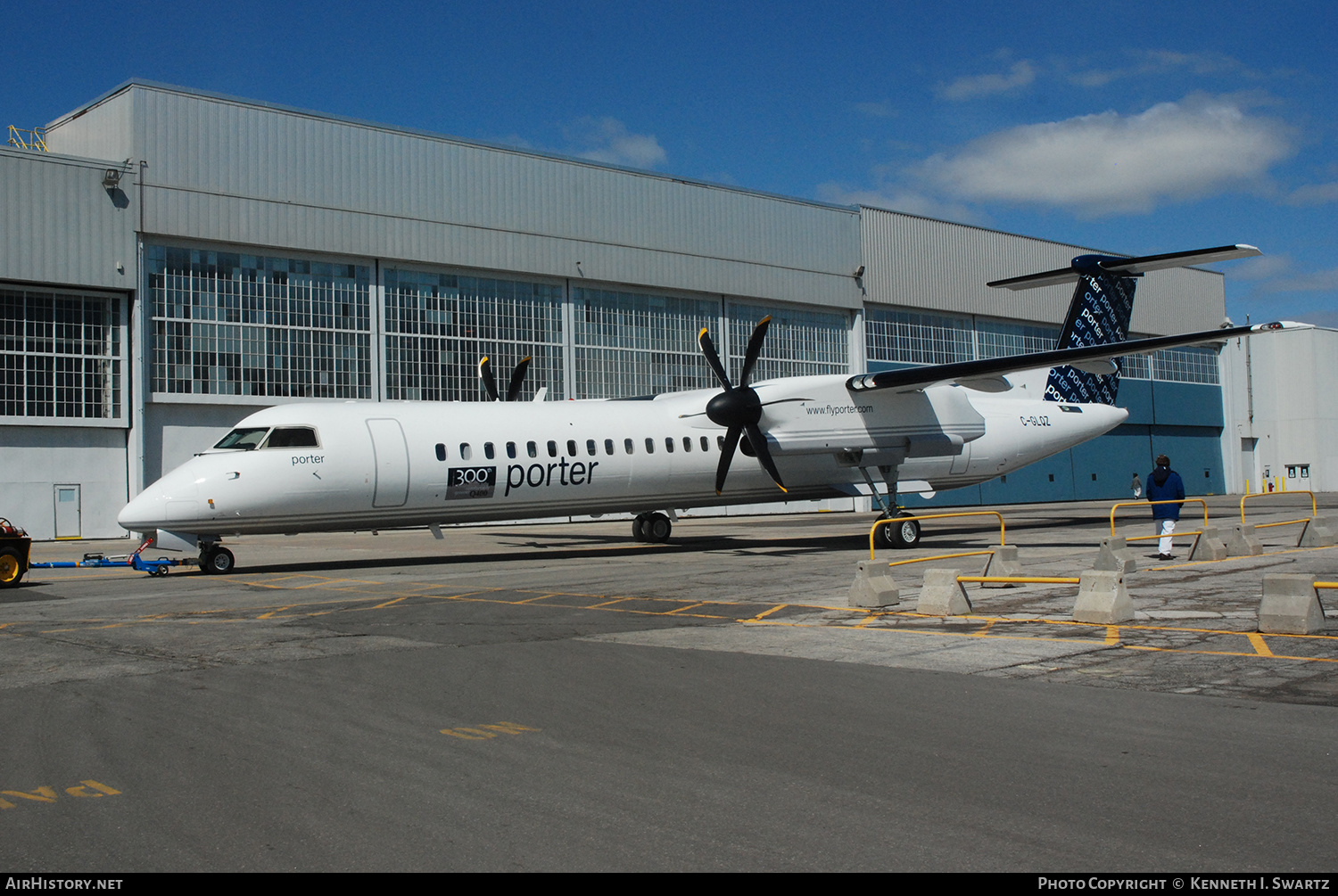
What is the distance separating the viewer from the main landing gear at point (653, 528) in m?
28.1

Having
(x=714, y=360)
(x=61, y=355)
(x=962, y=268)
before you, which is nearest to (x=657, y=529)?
(x=714, y=360)

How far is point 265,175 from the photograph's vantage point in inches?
1415

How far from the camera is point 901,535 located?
25516mm

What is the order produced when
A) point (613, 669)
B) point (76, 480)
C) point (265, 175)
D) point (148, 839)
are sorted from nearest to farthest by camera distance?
point (148, 839)
point (613, 669)
point (76, 480)
point (265, 175)

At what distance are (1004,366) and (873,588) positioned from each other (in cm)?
1180

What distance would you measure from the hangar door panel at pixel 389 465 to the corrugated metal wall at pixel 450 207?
1759cm

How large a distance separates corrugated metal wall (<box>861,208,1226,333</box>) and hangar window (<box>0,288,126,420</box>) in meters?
33.1

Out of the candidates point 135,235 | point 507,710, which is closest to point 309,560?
point 135,235

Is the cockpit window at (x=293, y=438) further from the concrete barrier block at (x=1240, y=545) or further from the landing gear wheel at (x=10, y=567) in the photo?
the concrete barrier block at (x=1240, y=545)

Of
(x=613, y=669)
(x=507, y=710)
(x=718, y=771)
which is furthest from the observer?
(x=613, y=669)

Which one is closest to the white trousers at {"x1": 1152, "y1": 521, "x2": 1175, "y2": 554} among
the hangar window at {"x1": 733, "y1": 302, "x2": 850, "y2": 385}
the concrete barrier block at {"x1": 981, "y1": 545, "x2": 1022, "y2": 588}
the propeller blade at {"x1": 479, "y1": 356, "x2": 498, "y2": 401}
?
the concrete barrier block at {"x1": 981, "y1": 545, "x2": 1022, "y2": 588}

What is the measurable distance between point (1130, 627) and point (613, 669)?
5.87 metres

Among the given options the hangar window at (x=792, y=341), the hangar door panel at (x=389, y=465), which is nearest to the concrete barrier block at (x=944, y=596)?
the hangar door panel at (x=389, y=465)

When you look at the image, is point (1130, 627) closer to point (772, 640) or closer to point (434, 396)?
point (772, 640)
